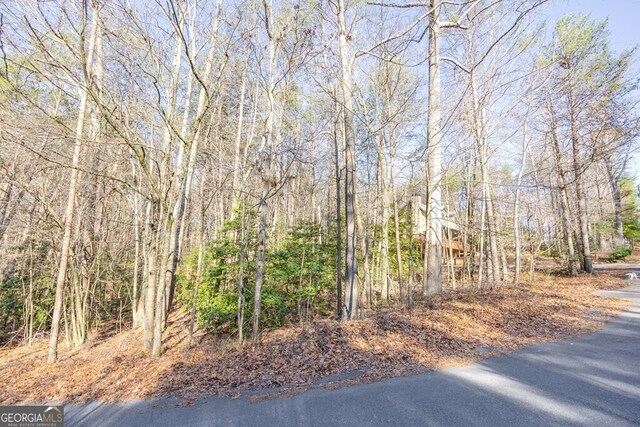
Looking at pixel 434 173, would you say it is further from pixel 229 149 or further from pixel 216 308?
pixel 229 149

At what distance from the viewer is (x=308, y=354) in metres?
4.70

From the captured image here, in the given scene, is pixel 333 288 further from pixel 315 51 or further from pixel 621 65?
pixel 621 65

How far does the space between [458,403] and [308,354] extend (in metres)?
2.37

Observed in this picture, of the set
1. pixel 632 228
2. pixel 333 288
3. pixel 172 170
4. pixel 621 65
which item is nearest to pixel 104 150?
Answer: pixel 172 170

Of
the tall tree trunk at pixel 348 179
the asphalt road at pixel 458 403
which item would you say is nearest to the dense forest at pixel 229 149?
the tall tree trunk at pixel 348 179

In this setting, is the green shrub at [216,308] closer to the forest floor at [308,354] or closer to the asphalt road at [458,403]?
the forest floor at [308,354]

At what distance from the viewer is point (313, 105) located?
11.0 meters

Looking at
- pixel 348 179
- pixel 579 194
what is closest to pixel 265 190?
pixel 348 179

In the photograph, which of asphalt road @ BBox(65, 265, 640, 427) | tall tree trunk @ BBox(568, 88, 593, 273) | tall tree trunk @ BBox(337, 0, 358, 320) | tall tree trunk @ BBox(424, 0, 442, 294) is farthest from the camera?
tall tree trunk @ BBox(568, 88, 593, 273)

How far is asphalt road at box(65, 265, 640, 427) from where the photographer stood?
9.12 feet

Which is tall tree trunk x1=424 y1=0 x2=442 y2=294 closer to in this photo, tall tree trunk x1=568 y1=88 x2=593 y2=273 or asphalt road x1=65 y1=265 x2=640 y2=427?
asphalt road x1=65 y1=265 x2=640 y2=427

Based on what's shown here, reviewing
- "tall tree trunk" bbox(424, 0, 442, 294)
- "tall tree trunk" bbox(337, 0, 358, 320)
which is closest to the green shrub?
"tall tree trunk" bbox(337, 0, 358, 320)

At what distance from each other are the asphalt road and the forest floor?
0.29 metres

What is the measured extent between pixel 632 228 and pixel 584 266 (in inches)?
575
